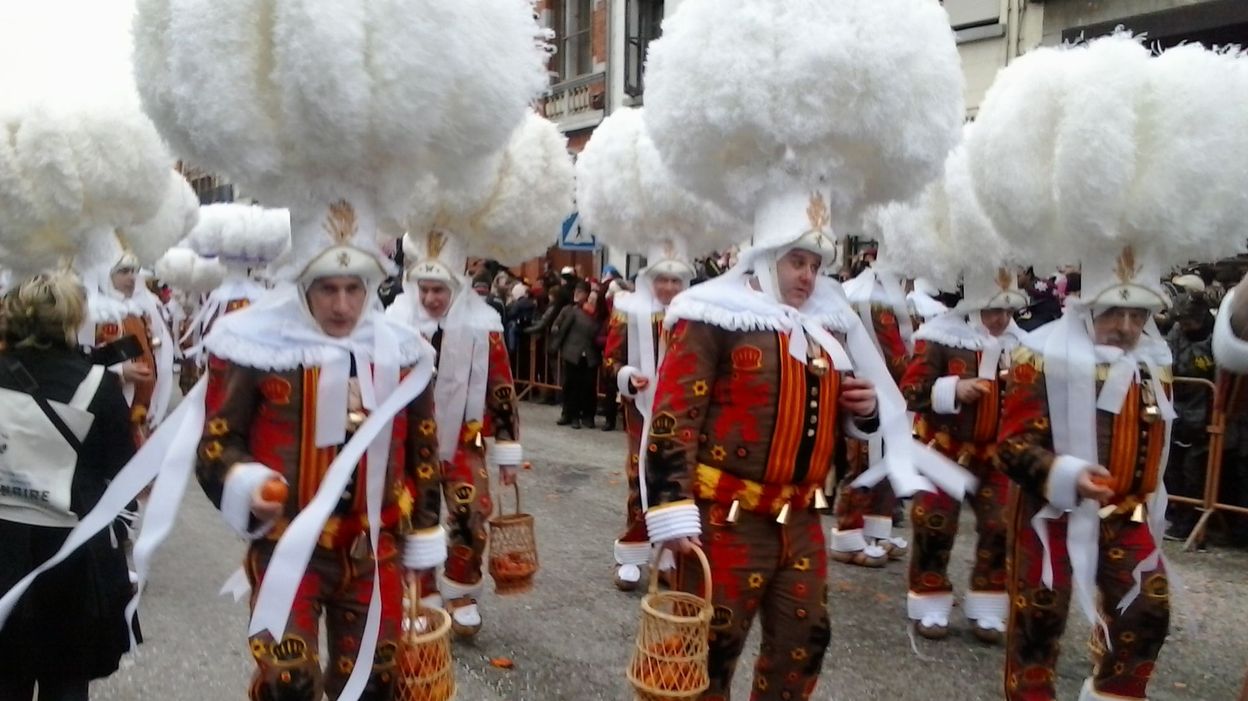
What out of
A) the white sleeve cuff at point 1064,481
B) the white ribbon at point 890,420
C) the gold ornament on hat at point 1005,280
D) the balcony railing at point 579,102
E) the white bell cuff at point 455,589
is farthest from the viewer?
the balcony railing at point 579,102

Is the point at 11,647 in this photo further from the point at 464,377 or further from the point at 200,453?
the point at 464,377

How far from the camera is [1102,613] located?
4.00 m

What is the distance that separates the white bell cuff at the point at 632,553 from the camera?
21.0 ft

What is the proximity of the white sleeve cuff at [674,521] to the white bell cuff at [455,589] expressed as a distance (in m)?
2.30

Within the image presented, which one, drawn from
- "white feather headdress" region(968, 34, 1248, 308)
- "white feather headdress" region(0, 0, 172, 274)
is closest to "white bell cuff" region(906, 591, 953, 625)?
"white feather headdress" region(968, 34, 1248, 308)

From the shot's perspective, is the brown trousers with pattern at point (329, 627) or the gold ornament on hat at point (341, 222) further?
the gold ornament on hat at point (341, 222)

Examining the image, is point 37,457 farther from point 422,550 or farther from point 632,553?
point 632,553

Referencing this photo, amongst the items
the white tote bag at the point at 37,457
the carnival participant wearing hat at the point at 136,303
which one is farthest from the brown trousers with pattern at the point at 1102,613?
the carnival participant wearing hat at the point at 136,303

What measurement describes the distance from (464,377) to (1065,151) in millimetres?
2870

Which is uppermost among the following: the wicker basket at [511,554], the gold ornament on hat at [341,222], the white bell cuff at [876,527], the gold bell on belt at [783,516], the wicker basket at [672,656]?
the gold ornament on hat at [341,222]

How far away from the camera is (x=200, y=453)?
3.19 m

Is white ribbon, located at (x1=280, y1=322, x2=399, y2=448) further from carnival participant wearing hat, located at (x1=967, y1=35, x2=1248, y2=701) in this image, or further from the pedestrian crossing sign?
the pedestrian crossing sign

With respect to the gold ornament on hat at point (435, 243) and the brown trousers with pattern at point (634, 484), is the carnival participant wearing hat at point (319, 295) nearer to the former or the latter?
the gold ornament on hat at point (435, 243)

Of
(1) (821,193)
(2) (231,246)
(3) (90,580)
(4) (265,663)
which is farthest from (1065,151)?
(2) (231,246)
